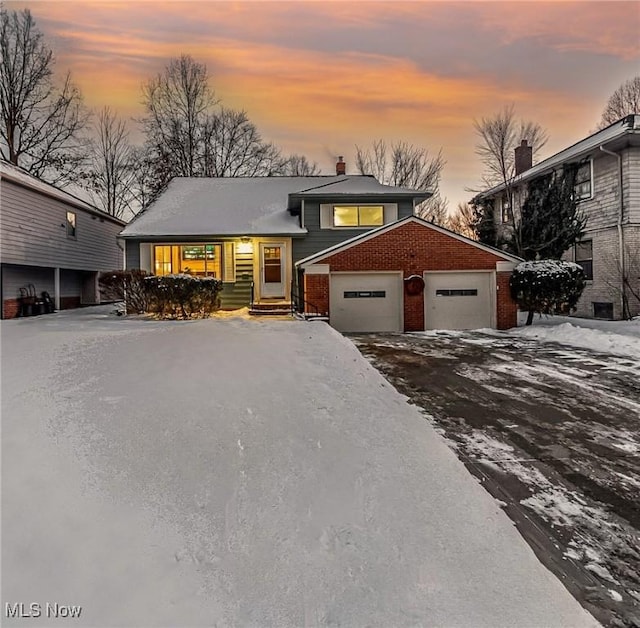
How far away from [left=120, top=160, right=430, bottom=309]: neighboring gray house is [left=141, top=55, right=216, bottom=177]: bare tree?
50.2 ft

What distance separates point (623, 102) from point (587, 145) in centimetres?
2071

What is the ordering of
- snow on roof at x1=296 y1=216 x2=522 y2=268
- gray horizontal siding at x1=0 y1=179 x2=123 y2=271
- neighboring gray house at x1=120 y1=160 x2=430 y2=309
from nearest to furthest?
1. snow on roof at x1=296 y1=216 x2=522 y2=268
2. gray horizontal siding at x1=0 y1=179 x2=123 y2=271
3. neighboring gray house at x1=120 y1=160 x2=430 y2=309

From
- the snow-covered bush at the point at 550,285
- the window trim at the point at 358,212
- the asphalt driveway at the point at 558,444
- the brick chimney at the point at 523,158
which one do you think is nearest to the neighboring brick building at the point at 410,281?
the snow-covered bush at the point at 550,285

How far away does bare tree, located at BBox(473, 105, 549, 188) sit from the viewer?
1998 centimetres

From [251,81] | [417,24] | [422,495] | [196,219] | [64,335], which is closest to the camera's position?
[422,495]

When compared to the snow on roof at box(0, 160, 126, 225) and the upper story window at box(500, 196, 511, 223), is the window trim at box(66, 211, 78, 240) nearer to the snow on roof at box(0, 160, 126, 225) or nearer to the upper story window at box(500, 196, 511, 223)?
the snow on roof at box(0, 160, 126, 225)

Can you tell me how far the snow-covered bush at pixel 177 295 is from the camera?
12539 mm

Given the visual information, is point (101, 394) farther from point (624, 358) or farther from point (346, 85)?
point (346, 85)

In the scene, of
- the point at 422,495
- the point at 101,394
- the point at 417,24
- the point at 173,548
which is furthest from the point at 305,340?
the point at 417,24

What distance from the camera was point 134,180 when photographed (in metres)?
33.4

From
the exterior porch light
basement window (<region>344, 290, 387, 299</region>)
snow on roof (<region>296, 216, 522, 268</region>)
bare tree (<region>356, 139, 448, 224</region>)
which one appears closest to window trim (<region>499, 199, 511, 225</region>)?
snow on roof (<region>296, 216, 522, 268</region>)

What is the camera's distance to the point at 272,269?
17.5 m

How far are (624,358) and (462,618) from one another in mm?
9212

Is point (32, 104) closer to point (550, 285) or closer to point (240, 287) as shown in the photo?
point (240, 287)
